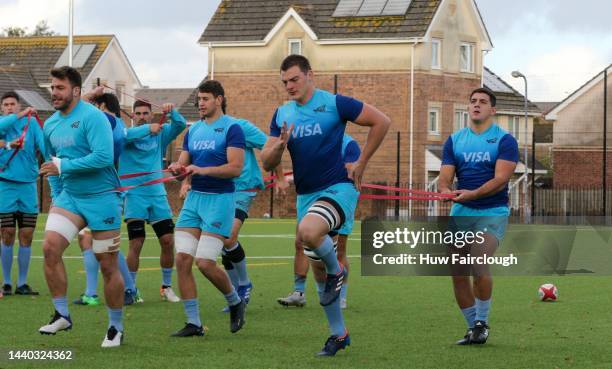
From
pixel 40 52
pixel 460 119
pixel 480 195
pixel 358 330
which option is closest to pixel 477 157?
pixel 480 195

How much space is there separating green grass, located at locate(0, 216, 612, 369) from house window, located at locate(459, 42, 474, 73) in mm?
40188

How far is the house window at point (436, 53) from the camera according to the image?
2180 inches

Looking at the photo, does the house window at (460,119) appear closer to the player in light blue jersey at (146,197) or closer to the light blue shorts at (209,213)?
the player in light blue jersey at (146,197)

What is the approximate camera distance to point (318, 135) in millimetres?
10469

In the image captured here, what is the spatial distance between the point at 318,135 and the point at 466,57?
48463 millimetres

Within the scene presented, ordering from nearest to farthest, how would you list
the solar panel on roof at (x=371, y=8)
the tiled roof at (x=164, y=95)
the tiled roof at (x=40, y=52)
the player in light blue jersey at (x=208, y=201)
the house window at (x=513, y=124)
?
1. the player in light blue jersey at (x=208, y=201)
2. the solar panel on roof at (x=371, y=8)
3. the house window at (x=513, y=124)
4. the tiled roof at (x=40, y=52)
5. the tiled roof at (x=164, y=95)

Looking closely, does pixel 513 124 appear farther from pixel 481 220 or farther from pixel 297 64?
pixel 297 64

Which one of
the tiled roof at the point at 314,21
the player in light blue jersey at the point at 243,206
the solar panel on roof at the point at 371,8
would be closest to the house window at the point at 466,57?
the tiled roof at the point at 314,21

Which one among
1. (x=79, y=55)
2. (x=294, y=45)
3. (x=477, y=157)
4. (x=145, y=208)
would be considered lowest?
(x=145, y=208)

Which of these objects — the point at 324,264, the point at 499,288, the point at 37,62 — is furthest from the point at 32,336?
the point at 37,62

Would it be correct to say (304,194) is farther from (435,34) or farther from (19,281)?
(435,34)

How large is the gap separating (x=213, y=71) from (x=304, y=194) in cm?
4862

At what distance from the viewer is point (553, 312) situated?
13992 mm

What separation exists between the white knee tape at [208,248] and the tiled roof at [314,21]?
4307 centimetres
